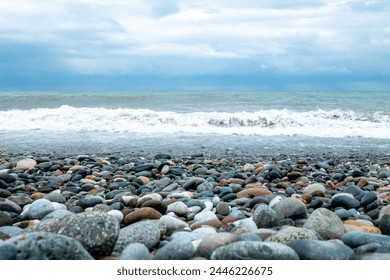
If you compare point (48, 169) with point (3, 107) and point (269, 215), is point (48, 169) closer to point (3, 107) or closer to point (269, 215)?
point (269, 215)

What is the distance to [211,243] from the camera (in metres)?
2.36

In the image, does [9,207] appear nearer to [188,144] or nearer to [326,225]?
[326,225]

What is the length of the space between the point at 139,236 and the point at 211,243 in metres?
0.48

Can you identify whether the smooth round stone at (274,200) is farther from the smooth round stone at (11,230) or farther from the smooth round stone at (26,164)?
the smooth round stone at (26,164)

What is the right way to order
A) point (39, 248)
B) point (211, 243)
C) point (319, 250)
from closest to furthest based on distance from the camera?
point (39, 248) → point (319, 250) → point (211, 243)

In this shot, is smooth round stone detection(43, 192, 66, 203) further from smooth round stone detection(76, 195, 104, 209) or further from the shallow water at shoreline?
the shallow water at shoreline

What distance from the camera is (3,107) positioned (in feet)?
75.2

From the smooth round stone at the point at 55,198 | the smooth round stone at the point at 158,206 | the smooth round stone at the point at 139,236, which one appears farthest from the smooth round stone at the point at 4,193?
the smooth round stone at the point at 139,236

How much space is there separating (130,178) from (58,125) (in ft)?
29.6

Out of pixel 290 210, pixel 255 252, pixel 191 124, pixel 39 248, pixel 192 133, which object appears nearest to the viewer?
pixel 39 248

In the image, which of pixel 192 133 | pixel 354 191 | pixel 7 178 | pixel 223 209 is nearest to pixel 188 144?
pixel 192 133

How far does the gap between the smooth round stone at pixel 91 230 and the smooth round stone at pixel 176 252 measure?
0.91ft

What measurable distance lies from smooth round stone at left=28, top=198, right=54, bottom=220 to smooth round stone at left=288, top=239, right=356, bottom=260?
1.95m

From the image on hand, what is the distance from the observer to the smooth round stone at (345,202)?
3662mm
